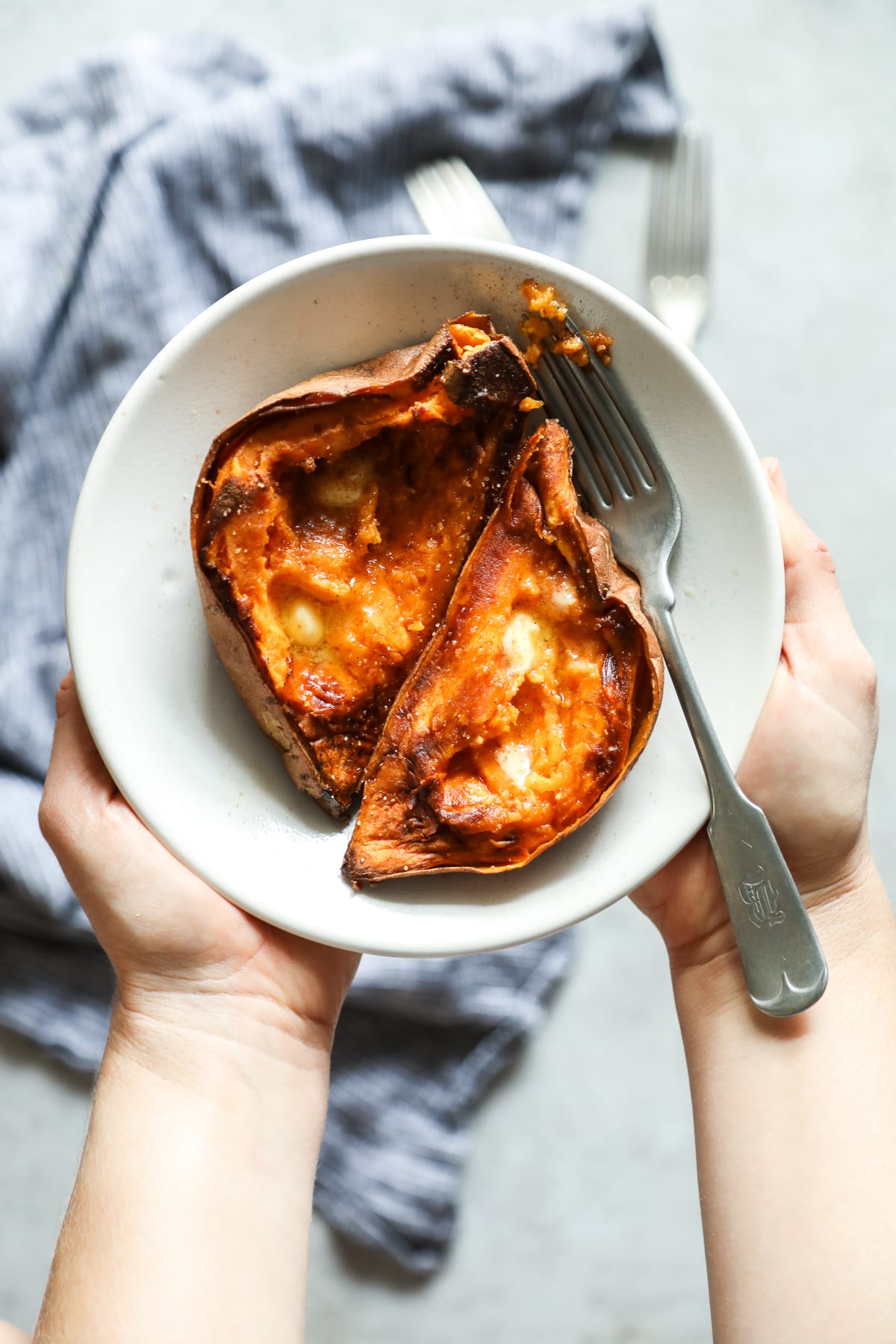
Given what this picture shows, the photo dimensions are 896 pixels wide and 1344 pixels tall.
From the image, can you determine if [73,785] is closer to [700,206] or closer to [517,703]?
[517,703]

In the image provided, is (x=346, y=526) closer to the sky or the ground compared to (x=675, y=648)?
closer to the sky

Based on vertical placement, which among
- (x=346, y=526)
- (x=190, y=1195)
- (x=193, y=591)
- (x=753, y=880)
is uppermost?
(x=346, y=526)

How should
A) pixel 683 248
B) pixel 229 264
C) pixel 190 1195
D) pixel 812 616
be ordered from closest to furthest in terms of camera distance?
pixel 190 1195, pixel 812 616, pixel 229 264, pixel 683 248

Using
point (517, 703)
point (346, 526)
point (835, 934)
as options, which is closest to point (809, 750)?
point (835, 934)

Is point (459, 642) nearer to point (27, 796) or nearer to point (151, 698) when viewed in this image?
point (151, 698)

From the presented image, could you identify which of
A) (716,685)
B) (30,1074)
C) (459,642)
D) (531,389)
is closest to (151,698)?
(459,642)

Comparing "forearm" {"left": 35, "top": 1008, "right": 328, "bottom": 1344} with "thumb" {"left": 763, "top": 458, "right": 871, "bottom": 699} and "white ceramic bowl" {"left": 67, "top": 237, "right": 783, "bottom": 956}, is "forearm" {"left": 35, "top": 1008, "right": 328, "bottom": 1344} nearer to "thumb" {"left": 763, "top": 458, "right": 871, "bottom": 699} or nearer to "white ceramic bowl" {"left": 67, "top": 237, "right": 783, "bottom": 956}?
"white ceramic bowl" {"left": 67, "top": 237, "right": 783, "bottom": 956}

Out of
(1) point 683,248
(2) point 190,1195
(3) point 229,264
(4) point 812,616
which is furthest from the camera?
(1) point 683,248
